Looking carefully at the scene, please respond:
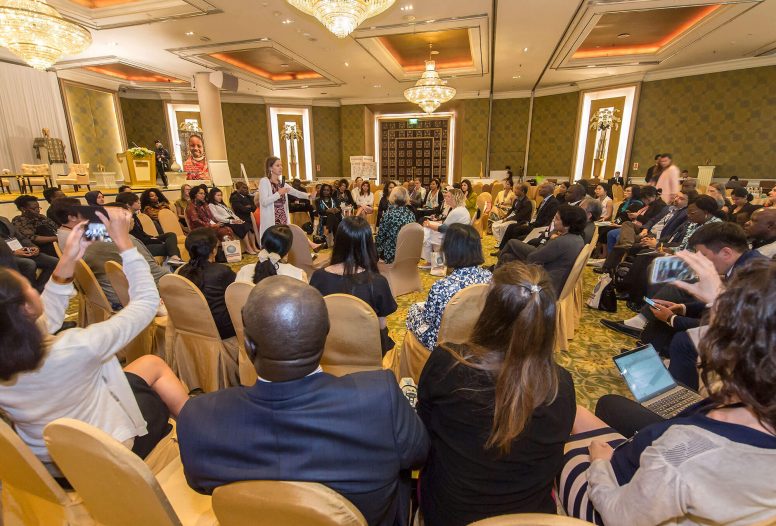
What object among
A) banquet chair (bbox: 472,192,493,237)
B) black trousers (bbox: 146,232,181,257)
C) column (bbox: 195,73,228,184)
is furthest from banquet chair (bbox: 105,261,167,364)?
column (bbox: 195,73,228,184)

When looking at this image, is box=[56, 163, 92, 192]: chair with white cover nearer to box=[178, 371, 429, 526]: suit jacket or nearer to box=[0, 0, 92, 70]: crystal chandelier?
box=[0, 0, 92, 70]: crystal chandelier

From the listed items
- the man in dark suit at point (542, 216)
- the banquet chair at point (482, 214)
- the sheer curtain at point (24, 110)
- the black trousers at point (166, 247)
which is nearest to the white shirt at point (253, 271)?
the black trousers at point (166, 247)

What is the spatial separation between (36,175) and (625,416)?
12.0m

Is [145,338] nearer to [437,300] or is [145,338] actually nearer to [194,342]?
[194,342]

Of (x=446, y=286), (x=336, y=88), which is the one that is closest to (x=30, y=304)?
(x=446, y=286)

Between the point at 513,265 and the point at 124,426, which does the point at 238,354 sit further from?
the point at 513,265

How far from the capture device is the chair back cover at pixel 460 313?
74.3 inches

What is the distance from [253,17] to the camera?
618 centimetres

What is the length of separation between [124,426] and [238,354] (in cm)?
103

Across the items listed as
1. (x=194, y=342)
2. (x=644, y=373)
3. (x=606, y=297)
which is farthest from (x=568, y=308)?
(x=194, y=342)

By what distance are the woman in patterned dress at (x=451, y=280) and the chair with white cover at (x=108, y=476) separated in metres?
1.49

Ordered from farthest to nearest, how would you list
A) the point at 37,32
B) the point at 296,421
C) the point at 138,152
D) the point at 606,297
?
the point at 138,152 < the point at 37,32 < the point at 606,297 < the point at 296,421

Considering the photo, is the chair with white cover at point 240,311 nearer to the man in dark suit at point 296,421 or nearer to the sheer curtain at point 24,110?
the man in dark suit at point 296,421

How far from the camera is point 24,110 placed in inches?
366
